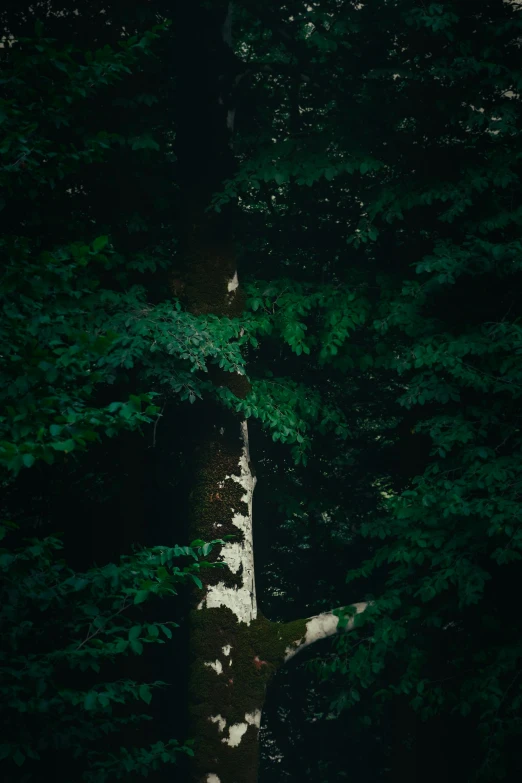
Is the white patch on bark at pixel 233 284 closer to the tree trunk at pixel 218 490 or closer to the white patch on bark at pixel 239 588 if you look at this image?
the tree trunk at pixel 218 490

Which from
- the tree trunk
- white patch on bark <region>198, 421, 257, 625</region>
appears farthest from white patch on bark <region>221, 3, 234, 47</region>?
white patch on bark <region>198, 421, 257, 625</region>

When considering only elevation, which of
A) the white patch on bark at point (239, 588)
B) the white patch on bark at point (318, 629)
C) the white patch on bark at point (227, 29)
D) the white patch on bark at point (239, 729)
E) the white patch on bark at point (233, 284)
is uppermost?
the white patch on bark at point (227, 29)

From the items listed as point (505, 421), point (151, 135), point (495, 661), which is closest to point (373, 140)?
point (151, 135)

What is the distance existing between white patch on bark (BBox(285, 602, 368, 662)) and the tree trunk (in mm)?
10

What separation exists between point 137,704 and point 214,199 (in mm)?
5437

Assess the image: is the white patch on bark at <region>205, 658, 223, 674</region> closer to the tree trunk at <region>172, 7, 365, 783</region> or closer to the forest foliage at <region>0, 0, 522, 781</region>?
the tree trunk at <region>172, 7, 365, 783</region>

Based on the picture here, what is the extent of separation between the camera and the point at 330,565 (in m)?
11.9

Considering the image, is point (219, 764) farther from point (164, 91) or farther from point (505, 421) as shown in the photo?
point (164, 91)

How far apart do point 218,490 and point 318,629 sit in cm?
178

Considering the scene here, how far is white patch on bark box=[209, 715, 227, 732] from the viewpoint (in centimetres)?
852

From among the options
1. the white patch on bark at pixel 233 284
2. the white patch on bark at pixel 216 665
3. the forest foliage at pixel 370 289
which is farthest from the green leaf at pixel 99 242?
the white patch on bark at pixel 216 665

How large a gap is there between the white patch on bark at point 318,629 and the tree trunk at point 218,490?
0.03ft

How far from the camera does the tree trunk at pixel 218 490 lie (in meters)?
8.56

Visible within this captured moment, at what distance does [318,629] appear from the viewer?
902cm
